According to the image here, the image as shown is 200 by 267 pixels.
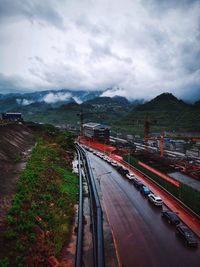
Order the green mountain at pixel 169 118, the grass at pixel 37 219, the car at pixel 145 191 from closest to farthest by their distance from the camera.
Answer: the grass at pixel 37 219, the car at pixel 145 191, the green mountain at pixel 169 118

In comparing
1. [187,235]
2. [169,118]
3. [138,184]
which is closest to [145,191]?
[138,184]

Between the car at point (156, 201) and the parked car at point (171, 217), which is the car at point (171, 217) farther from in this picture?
the car at point (156, 201)

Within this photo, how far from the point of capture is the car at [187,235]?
19.6m

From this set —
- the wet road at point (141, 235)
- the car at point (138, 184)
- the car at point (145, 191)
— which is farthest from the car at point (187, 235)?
the car at point (138, 184)

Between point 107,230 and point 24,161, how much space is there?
19893 millimetres

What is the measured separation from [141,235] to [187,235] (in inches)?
171

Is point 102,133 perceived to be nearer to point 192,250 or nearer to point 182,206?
point 182,206

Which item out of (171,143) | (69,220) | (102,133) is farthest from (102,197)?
(171,143)

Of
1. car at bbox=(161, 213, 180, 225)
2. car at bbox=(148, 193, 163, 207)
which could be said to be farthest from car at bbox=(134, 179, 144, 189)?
car at bbox=(161, 213, 180, 225)

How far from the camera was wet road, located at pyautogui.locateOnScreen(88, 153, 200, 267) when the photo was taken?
17.9m

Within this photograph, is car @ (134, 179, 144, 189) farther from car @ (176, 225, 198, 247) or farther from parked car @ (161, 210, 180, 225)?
car @ (176, 225, 198, 247)

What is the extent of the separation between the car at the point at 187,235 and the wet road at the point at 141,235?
1.54 ft

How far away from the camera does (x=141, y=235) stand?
2178 centimetres

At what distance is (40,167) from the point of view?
34.2m
